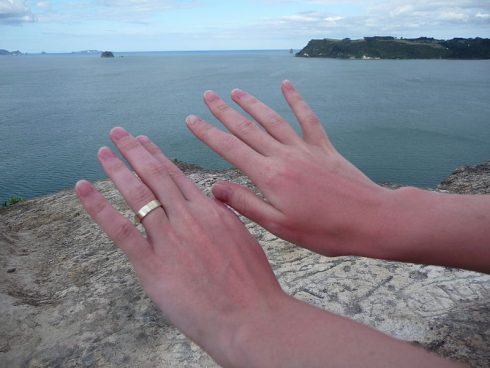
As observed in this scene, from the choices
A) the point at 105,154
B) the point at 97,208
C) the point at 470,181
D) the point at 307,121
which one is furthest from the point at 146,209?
the point at 470,181

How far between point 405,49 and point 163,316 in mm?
131840

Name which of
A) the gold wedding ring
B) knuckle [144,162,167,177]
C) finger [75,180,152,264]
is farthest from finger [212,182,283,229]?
finger [75,180,152,264]

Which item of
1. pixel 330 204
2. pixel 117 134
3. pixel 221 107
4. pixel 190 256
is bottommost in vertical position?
pixel 190 256

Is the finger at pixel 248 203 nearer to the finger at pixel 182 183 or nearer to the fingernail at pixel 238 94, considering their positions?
the finger at pixel 182 183

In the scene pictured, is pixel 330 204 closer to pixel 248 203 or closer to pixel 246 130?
pixel 248 203

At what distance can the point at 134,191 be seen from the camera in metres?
1.76

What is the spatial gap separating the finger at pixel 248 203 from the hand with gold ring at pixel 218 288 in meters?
0.23

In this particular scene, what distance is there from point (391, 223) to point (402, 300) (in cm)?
298

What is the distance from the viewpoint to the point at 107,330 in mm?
4543

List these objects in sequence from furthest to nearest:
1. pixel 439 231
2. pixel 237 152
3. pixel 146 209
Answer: pixel 237 152 → pixel 439 231 → pixel 146 209

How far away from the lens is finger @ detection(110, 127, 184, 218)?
Result: 5.88 feet

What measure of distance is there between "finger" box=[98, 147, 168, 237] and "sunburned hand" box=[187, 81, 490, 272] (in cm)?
44

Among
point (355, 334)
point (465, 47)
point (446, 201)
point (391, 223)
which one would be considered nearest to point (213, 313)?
point (355, 334)

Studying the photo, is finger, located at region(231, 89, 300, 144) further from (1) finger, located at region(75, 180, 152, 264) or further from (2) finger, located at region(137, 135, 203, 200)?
(1) finger, located at region(75, 180, 152, 264)
